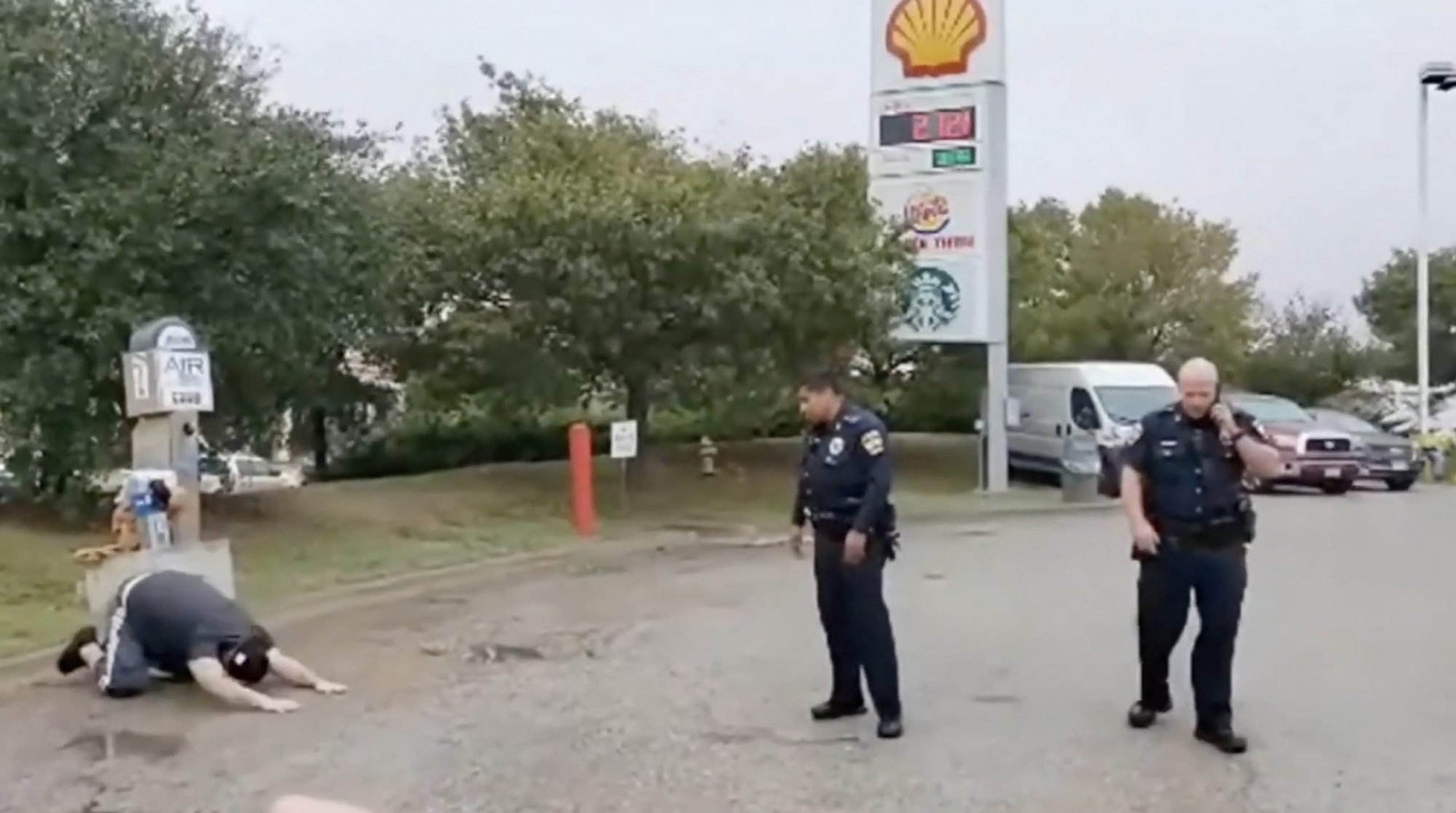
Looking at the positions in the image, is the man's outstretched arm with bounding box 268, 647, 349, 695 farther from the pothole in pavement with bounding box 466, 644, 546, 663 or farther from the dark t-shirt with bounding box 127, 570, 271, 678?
the pothole in pavement with bounding box 466, 644, 546, 663

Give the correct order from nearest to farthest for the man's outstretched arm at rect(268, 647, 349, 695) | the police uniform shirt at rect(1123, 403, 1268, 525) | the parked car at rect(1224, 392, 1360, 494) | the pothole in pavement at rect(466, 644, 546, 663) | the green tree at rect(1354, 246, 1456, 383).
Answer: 1. the police uniform shirt at rect(1123, 403, 1268, 525)
2. the man's outstretched arm at rect(268, 647, 349, 695)
3. the pothole in pavement at rect(466, 644, 546, 663)
4. the parked car at rect(1224, 392, 1360, 494)
5. the green tree at rect(1354, 246, 1456, 383)

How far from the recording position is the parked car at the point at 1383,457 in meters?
27.3

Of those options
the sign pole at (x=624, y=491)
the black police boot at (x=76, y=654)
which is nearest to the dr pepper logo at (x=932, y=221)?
the sign pole at (x=624, y=491)

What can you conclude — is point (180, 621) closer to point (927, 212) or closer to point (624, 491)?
point (624, 491)

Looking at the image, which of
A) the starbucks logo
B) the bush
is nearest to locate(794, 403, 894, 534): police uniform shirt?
the bush

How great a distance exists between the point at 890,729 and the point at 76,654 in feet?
15.4

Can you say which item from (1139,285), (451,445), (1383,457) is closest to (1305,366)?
(1139,285)

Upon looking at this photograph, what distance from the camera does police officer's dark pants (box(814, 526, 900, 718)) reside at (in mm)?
7668

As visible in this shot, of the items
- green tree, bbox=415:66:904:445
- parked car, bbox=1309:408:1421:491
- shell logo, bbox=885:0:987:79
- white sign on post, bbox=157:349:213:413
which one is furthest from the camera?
parked car, bbox=1309:408:1421:491

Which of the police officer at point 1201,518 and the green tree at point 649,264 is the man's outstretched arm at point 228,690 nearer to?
the police officer at point 1201,518

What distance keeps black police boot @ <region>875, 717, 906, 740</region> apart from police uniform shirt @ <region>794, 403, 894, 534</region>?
0.88 m

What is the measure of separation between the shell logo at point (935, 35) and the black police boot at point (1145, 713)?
1911cm

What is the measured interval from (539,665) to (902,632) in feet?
7.98

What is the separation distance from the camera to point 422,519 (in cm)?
1812
